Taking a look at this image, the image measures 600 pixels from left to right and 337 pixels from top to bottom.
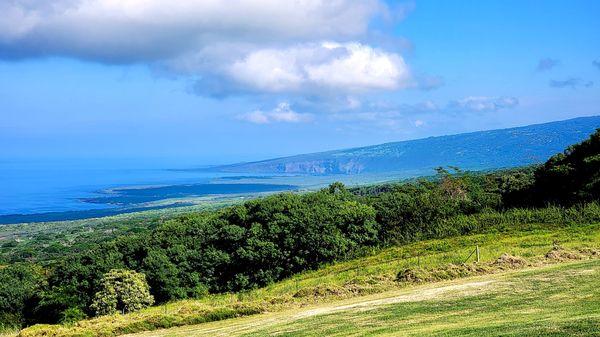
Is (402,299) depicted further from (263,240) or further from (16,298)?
(16,298)

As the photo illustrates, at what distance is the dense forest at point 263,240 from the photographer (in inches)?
2008

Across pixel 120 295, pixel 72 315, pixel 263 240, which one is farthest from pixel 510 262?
pixel 72 315

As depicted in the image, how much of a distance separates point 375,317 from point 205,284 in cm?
3710

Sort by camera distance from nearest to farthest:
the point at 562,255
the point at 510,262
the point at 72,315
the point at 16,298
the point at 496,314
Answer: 1. the point at 496,314
2. the point at 562,255
3. the point at 510,262
4. the point at 72,315
5. the point at 16,298

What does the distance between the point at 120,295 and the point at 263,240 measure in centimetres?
1629

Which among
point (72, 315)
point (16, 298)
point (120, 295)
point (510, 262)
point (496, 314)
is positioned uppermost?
point (496, 314)

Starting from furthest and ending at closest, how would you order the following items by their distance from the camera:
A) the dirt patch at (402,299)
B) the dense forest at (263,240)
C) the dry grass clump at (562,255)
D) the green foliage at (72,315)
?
1. the dense forest at (263,240)
2. the green foliage at (72,315)
3. the dry grass clump at (562,255)
4. the dirt patch at (402,299)

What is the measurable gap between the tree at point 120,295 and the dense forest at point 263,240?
249 centimetres

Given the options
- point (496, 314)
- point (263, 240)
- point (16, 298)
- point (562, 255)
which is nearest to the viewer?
point (496, 314)

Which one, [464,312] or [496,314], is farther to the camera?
[464,312]

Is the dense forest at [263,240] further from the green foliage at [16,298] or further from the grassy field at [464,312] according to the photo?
the grassy field at [464,312]

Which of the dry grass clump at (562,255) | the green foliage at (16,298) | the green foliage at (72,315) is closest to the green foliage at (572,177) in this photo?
the dry grass clump at (562,255)

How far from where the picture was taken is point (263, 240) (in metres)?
55.4

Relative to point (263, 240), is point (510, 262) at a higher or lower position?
higher
